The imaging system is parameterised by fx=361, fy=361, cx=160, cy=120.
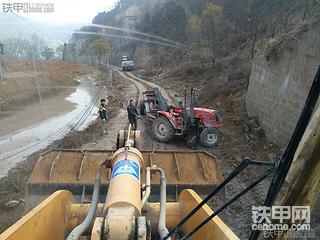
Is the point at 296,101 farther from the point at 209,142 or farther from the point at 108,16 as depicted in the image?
the point at 108,16

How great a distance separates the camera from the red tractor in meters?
11.9

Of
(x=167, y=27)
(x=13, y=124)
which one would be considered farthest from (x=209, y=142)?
(x=167, y=27)

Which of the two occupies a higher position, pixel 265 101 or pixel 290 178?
pixel 290 178

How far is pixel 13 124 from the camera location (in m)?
23.5

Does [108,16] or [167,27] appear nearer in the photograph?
[167,27]

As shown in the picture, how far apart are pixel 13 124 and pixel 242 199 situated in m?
18.9

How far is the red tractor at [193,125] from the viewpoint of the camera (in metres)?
11.9

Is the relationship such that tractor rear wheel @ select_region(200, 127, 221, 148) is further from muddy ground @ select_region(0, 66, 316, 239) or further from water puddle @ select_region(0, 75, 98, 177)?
water puddle @ select_region(0, 75, 98, 177)
